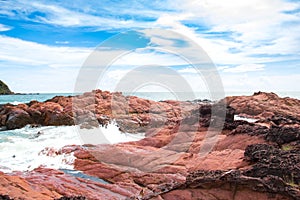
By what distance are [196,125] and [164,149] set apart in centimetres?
272

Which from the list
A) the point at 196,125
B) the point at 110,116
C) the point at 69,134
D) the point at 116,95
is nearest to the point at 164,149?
the point at 196,125

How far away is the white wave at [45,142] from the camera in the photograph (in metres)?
14.0

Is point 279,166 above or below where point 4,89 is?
below

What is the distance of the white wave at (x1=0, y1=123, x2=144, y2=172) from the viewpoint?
14.0 m

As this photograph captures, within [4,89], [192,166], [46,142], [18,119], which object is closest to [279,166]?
[192,166]

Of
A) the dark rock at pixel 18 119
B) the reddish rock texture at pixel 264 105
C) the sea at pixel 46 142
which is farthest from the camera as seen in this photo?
the reddish rock texture at pixel 264 105

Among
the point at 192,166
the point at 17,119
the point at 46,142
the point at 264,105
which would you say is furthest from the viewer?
the point at 264,105

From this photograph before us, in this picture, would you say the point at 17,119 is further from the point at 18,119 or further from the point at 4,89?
the point at 4,89

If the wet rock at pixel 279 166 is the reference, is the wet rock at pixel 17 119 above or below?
below

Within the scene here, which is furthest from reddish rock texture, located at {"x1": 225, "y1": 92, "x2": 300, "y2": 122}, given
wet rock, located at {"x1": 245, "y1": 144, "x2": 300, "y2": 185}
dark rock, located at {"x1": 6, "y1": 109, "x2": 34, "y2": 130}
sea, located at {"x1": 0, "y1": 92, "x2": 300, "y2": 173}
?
wet rock, located at {"x1": 245, "y1": 144, "x2": 300, "y2": 185}

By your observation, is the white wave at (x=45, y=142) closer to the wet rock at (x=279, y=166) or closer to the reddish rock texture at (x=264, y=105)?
the wet rock at (x=279, y=166)

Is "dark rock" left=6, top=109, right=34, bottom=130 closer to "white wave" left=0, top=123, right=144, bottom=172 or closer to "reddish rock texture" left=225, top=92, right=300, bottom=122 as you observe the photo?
"white wave" left=0, top=123, right=144, bottom=172

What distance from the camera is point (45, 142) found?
20812 mm

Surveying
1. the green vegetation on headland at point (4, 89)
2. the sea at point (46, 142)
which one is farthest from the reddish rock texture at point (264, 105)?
the green vegetation on headland at point (4, 89)
